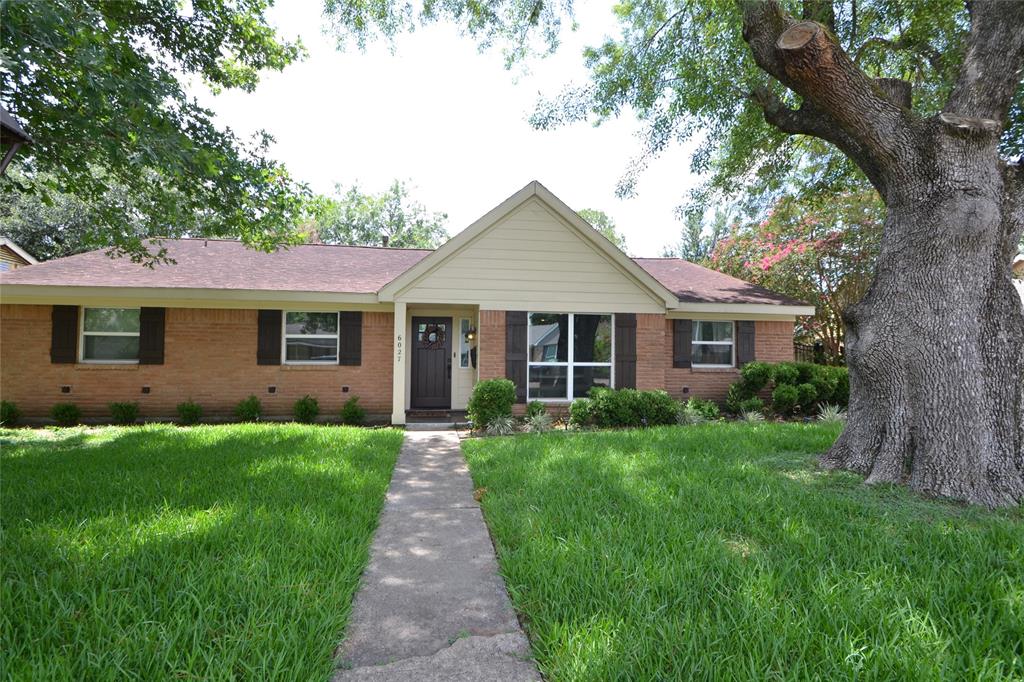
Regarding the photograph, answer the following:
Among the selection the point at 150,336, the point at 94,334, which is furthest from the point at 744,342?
the point at 94,334

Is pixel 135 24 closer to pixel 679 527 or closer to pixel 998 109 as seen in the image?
pixel 679 527

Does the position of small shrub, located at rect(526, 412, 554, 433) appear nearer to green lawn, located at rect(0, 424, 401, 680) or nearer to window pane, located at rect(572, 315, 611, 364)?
window pane, located at rect(572, 315, 611, 364)

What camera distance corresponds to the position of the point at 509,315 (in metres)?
10.3

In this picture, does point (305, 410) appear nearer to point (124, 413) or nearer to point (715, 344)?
point (124, 413)

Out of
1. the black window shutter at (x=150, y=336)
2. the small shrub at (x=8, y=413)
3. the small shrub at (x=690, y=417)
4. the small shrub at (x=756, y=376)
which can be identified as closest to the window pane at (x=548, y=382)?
the small shrub at (x=690, y=417)

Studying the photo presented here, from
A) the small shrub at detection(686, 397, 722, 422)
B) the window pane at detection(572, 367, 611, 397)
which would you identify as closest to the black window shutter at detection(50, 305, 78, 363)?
the window pane at detection(572, 367, 611, 397)

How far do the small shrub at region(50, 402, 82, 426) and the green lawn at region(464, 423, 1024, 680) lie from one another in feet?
32.1

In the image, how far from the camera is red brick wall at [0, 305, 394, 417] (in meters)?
9.88

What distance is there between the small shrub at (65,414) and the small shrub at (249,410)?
3.05 meters

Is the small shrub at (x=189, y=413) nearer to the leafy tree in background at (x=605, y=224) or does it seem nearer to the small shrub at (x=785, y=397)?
the small shrub at (x=785, y=397)

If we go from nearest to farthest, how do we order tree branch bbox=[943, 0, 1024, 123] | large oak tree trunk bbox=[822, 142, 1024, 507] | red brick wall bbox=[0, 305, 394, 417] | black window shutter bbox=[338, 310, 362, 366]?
1. large oak tree trunk bbox=[822, 142, 1024, 507]
2. tree branch bbox=[943, 0, 1024, 123]
3. red brick wall bbox=[0, 305, 394, 417]
4. black window shutter bbox=[338, 310, 362, 366]

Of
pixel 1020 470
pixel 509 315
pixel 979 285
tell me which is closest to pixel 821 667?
pixel 1020 470

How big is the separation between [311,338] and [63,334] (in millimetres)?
4909

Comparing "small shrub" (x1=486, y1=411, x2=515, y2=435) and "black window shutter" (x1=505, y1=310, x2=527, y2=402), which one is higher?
"black window shutter" (x1=505, y1=310, x2=527, y2=402)
